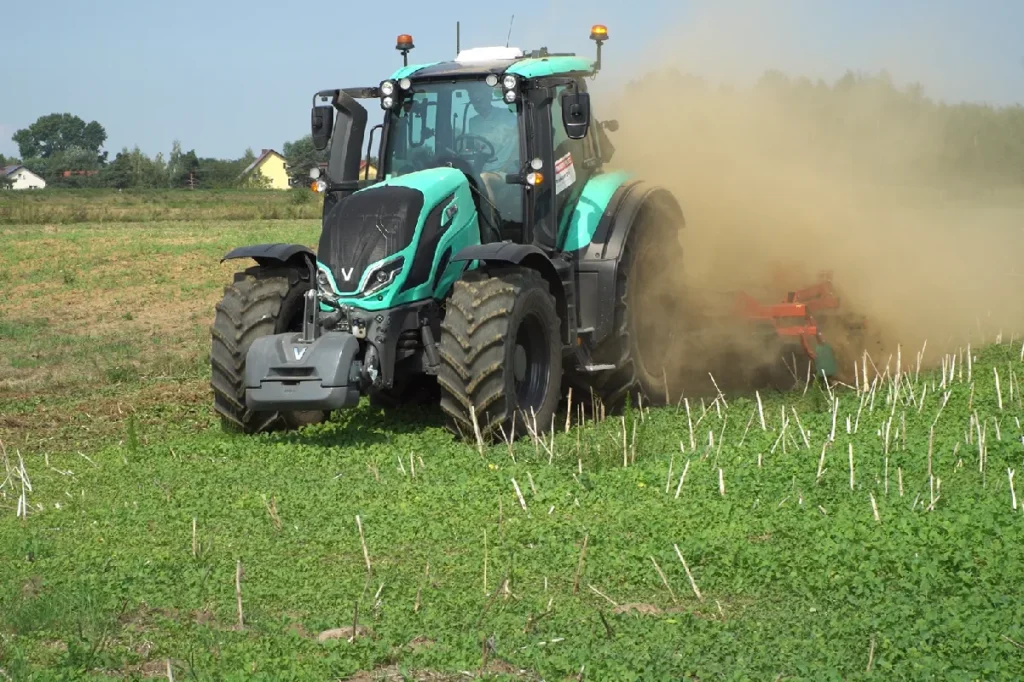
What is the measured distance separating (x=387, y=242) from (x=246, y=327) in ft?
4.50

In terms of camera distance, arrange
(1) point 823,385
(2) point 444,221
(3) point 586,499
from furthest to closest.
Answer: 1. (1) point 823,385
2. (2) point 444,221
3. (3) point 586,499

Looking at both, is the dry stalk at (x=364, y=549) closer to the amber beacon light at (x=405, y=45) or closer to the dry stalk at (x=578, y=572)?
the dry stalk at (x=578, y=572)

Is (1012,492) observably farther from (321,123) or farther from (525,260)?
(321,123)

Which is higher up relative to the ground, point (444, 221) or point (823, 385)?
point (444, 221)

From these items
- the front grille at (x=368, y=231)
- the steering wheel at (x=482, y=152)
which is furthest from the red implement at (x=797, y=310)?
the front grille at (x=368, y=231)

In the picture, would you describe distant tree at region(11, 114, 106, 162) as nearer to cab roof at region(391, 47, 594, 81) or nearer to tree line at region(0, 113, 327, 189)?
tree line at region(0, 113, 327, 189)

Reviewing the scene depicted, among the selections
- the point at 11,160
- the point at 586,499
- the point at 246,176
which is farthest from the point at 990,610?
the point at 11,160

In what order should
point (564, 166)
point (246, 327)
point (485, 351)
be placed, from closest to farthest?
point (485, 351), point (246, 327), point (564, 166)

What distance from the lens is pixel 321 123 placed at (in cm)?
1127

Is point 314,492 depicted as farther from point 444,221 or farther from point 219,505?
point 444,221

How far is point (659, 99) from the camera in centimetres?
1510

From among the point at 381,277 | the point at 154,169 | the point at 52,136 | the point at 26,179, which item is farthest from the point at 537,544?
the point at 52,136

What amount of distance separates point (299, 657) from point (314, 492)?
3005 mm

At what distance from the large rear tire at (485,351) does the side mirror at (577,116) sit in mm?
1184
